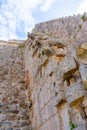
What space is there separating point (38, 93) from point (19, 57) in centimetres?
289

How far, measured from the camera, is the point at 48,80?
469 cm

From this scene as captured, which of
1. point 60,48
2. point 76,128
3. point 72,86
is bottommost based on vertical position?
point 76,128

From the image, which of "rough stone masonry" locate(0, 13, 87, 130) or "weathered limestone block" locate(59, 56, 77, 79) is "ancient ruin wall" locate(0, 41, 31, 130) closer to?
"rough stone masonry" locate(0, 13, 87, 130)

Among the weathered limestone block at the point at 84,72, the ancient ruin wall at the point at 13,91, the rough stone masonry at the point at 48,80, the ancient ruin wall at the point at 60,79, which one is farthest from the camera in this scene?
the ancient ruin wall at the point at 13,91

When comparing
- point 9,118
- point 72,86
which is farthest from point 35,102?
point 72,86

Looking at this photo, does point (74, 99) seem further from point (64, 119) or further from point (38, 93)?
point (38, 93)

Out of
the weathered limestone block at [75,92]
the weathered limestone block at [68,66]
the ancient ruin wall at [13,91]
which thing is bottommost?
the weathered limestone block at [75,92]

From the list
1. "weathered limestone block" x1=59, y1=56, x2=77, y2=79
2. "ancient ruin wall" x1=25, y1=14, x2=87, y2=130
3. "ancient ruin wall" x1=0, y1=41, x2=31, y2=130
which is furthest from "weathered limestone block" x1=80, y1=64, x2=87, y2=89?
"ancient ruin wall" x1=0, y1=41, x2=31, y2=130

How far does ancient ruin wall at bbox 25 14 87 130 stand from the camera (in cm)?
324

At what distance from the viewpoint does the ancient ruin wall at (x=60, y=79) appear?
10.6 ft

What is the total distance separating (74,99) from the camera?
3.25 m

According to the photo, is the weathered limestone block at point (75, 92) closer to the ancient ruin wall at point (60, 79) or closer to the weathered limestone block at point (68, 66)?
the ancient ruin wall at point (60, 79)

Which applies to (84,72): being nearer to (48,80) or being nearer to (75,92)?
Result: (75,92)

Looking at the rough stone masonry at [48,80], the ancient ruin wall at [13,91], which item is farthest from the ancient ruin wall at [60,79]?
the ancient ruin wall at [13,91]
